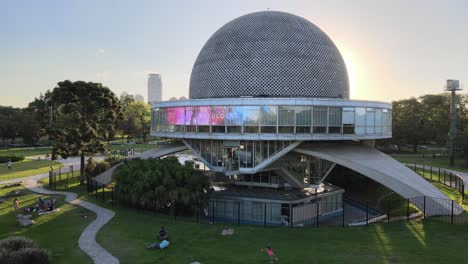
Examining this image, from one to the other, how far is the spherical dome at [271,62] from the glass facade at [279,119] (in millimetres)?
4307

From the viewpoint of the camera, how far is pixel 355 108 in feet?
94.8

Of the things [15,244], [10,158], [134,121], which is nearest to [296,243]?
[15,244]

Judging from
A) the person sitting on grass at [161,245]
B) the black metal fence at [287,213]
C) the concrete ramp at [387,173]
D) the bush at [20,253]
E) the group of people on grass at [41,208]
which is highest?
the concrete ramp at [387,173]

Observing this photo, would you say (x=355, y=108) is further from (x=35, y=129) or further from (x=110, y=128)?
(x=35, y=129)

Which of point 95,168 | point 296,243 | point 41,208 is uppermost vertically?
point 95,168

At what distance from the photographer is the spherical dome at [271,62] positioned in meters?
31.7

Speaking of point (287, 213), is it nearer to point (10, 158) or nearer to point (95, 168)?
point (95, 168)

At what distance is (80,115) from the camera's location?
39.1m

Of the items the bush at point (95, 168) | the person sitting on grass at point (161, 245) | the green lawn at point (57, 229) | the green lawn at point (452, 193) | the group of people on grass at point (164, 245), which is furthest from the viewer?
the bush at point (95, 168)

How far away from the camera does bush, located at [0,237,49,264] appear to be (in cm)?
1470

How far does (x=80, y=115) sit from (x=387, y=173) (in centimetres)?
3118

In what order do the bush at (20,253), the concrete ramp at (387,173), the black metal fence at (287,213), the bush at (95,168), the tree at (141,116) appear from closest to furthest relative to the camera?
1. the bush at (20,253)
2. the concrete ramp at (387,173)
3. the black metal fence at (287,213)
4. the bush at (95,168)
5. the tree at (141,116)

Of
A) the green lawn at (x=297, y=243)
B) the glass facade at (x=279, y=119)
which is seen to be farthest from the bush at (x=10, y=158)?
the green lawn at (x=297, y=243)

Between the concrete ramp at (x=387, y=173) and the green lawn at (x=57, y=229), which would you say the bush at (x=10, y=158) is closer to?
the green lawn at (x=57, y=229)
